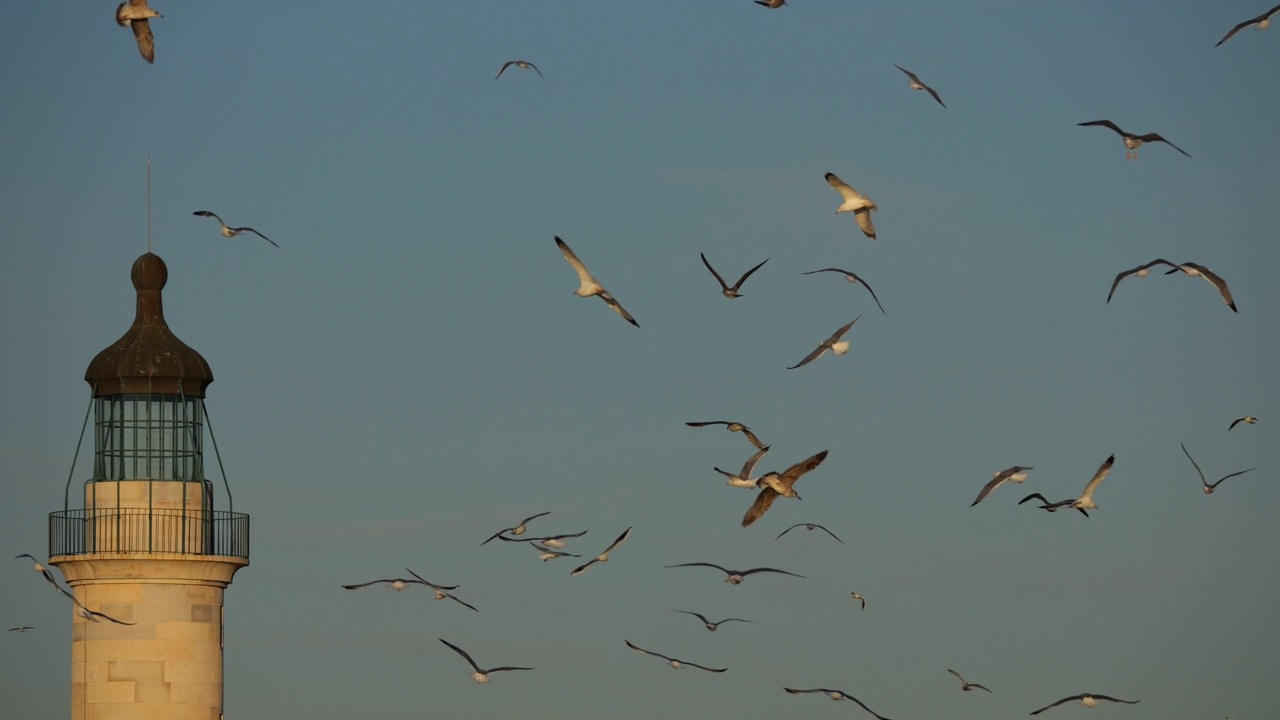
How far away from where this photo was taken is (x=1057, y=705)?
276 ft

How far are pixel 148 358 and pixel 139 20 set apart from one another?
588 inches

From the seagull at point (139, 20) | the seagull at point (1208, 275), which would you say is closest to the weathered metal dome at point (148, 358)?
the seagull at point (139, 20)

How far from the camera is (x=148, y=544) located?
83.2 metres

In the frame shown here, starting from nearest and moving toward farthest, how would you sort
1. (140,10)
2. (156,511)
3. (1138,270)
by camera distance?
(140,10)
(1138,270)
(156,511)

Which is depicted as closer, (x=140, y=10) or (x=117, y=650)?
(x=140, y=10)

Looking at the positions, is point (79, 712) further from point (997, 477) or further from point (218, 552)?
point (997, 477)

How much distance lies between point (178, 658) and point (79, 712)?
111 inches

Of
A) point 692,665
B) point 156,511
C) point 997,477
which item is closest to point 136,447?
point 156,511

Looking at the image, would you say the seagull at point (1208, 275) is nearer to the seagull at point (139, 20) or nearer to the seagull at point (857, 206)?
the seagull at point (857, 206)

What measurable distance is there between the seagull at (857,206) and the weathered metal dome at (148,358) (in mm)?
20754

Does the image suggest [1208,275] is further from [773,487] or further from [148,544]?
[148,544]

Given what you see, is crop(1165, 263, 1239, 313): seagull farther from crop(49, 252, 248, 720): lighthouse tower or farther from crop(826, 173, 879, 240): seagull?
crop(49, 252, 248, 720): lighthouse tower

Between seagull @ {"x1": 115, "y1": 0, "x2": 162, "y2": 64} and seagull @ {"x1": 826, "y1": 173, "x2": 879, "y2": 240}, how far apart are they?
1558cm

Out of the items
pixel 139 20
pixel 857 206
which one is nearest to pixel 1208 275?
pixel 857 206
